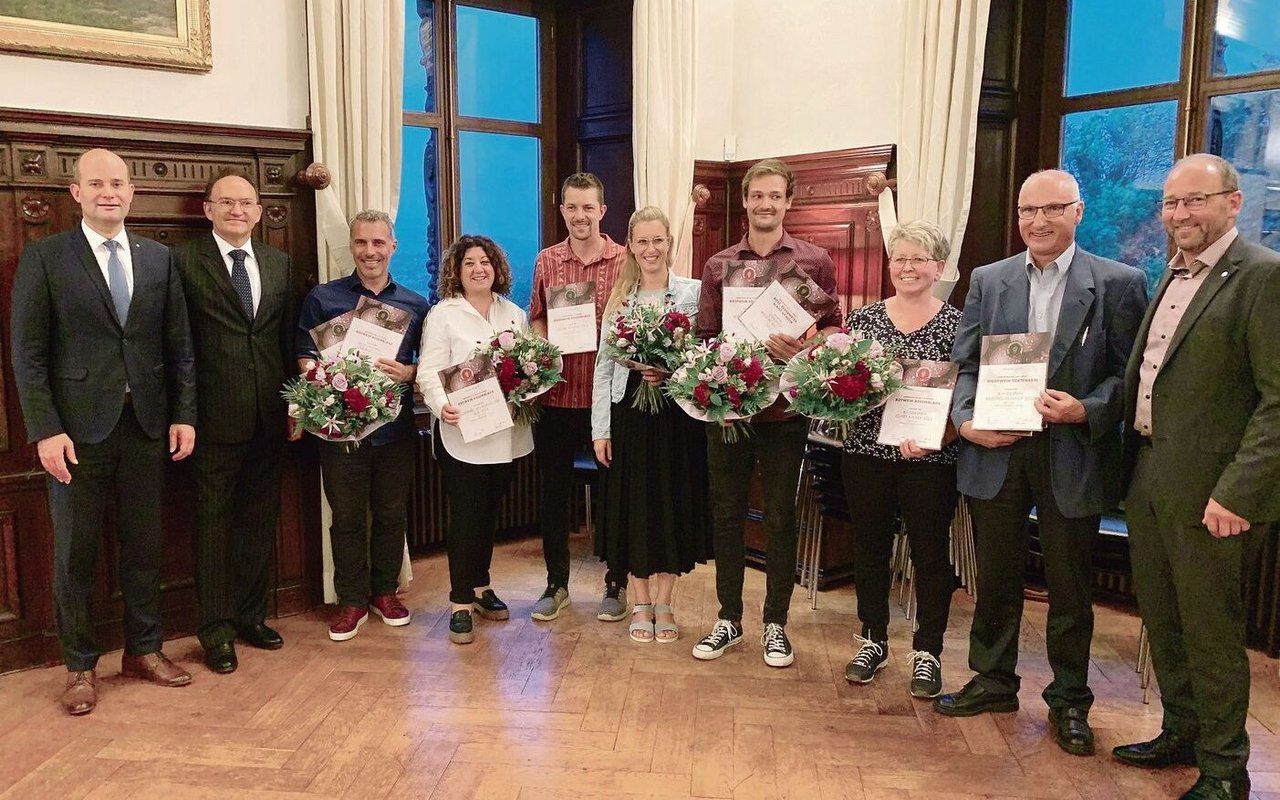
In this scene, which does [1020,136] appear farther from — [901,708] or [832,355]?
[901,708]

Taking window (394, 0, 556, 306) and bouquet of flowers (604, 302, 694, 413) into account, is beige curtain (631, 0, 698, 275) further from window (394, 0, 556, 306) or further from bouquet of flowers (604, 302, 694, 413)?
bouquet of flowers (604, 302, 694, 413)

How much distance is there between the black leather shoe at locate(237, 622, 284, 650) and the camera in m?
3.93

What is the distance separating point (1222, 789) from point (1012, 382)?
125cm

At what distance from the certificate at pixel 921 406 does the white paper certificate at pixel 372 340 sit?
1.95 metres

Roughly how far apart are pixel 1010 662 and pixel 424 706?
79.2 inches

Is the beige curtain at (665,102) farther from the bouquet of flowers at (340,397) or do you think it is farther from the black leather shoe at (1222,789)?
the black leather shoe at (1222,789)

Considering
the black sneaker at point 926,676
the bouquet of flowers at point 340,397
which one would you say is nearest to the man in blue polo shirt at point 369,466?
the bouquet of flowers at point 340,397

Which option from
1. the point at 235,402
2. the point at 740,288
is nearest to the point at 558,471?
the point at 740,288

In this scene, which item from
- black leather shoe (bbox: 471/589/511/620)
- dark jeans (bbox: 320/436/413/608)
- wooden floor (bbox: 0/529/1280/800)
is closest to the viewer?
wooden floor (bbox: 0/529/1280/800)

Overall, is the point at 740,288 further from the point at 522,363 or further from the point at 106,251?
the point at 106,251

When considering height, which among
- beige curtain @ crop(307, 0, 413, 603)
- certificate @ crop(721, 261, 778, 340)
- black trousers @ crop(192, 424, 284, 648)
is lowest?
black trousers @ crop(192, 424, 284, 648)

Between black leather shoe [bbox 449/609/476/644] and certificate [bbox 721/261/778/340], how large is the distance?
5.24 ft

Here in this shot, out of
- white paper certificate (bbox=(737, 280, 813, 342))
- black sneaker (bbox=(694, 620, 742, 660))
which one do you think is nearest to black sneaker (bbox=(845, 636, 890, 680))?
black sneaker (bbox=(694, 620, 742, 660))

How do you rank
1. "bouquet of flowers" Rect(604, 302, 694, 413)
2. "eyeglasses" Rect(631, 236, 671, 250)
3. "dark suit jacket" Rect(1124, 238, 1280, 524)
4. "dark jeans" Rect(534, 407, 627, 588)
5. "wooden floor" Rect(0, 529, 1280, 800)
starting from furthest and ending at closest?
1. "dark jeans" Rect(534, 407, 627, 588)
2. "eyeglasses" Rect(631, 236, 671, 250)
3. "bouquet of flowers" Rect(604, 302, 694, 413)
4. "wooden floor" Rect(0, 529, 1280, 800)
5. "dark suit jacket" Rect(1124, 238, 1280, 524)
